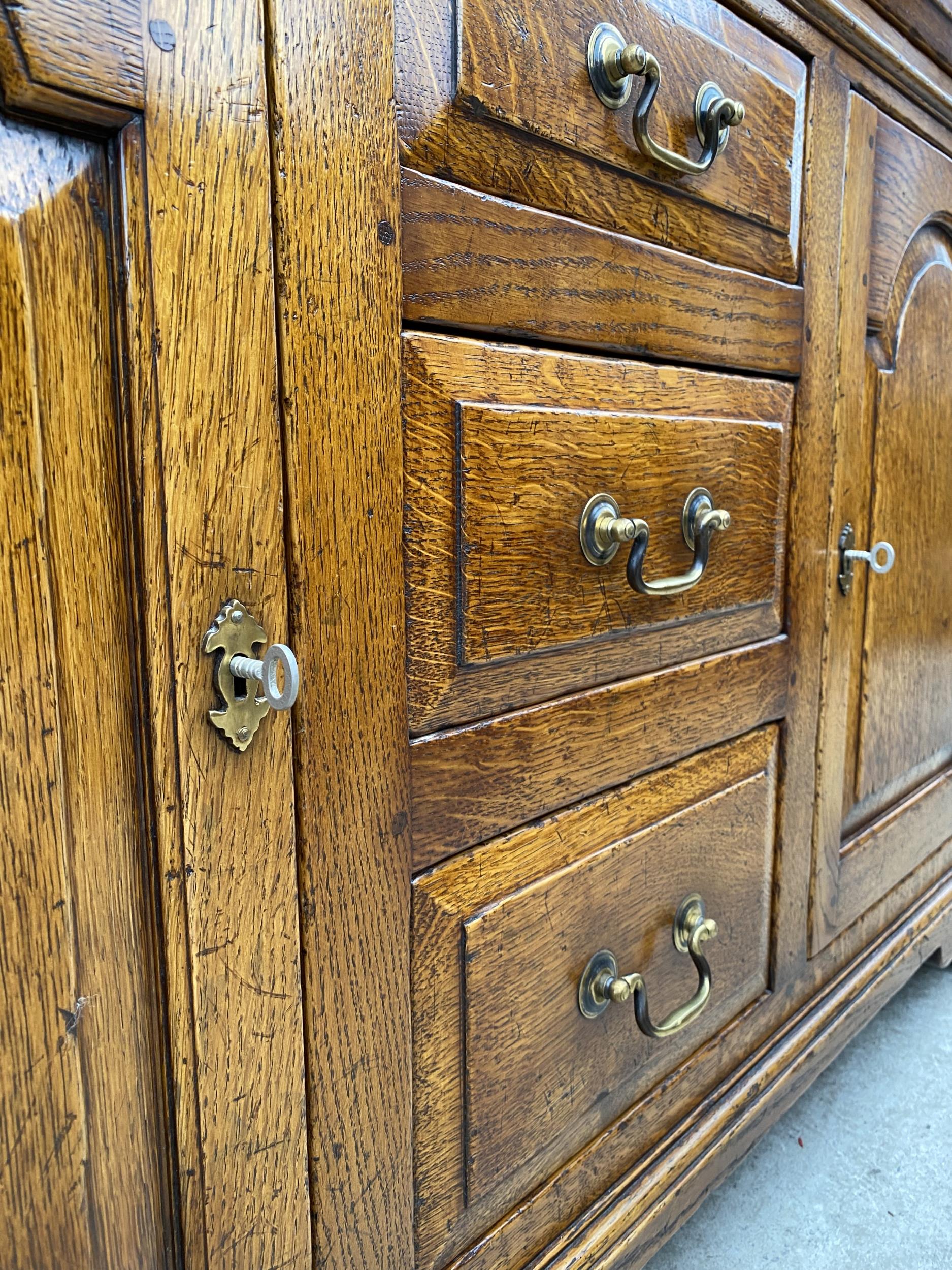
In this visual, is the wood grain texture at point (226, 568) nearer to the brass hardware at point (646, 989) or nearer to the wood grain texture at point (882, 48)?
the brass hardware at point (646, 989)

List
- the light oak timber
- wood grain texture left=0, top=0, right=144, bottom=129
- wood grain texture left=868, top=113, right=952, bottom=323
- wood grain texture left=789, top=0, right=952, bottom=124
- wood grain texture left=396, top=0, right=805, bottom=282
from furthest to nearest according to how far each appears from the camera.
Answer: wood grain texture left=868, top=113, right=952, bottom=323, wood grain texture left=789, top=0, right=952, bottom=124, the light oak timber, wood grain texture left=396, top=0, right=805, bottom=282, wood grain texture left=0, top=0, right=144, bottom=129

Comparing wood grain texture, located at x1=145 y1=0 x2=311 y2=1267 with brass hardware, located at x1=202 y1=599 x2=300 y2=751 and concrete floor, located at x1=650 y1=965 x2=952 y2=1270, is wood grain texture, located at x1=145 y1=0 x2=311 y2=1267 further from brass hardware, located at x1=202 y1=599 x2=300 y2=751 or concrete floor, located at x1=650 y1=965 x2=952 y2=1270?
concrete floor, located at x1=650 y1=965 x2=952 y2=1270

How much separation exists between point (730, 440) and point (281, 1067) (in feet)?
1.29

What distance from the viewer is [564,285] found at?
0.39 metres

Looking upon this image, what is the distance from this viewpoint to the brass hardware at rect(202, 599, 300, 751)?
279 millimetres

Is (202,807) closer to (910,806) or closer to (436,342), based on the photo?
(436,342)

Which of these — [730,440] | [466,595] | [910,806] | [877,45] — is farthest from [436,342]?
[910,806]

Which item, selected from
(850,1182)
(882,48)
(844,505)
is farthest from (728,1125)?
(882,48)

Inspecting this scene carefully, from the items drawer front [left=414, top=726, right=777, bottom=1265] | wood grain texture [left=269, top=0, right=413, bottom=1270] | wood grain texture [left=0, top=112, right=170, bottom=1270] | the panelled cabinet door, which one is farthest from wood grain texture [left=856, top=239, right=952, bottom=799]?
wood grain texture [left=0, top=112, right=170, bottom=1270]

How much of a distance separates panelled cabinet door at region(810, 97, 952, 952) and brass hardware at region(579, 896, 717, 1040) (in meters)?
0.19

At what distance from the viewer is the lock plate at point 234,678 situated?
0.93 feet

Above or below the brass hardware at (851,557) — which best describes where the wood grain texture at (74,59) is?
above

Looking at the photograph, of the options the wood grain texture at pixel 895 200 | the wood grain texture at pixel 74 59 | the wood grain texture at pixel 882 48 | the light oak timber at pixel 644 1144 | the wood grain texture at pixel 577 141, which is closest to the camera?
the wood grain texture at pixel 74 59

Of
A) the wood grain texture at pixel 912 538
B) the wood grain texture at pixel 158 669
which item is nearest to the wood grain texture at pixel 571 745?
the wood grain texture at pixel 158 669
